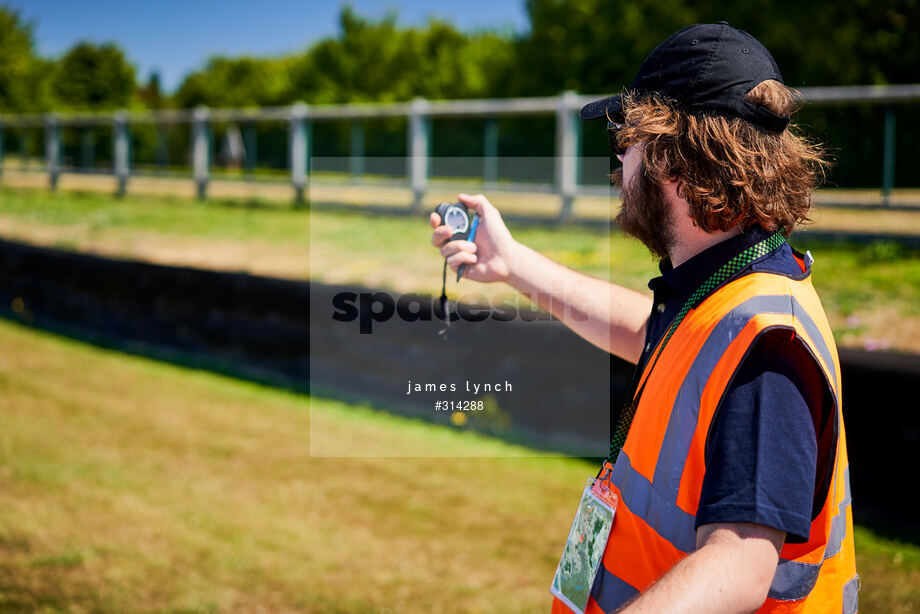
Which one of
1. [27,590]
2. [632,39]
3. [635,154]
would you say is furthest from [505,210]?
[632,39]

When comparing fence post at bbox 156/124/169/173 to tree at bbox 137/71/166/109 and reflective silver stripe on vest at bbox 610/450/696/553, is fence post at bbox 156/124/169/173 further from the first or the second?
tree at bbox 137/71/166/109

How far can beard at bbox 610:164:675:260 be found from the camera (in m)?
1.75

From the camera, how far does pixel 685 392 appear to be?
1.53m

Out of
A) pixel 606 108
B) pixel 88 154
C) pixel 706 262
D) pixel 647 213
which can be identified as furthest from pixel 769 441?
pixel 88 154

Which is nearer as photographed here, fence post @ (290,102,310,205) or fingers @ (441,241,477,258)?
fingers @ (441,241,477,258)

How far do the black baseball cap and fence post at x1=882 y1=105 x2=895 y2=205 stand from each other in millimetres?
7996

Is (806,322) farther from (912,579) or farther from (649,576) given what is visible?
(912,579)

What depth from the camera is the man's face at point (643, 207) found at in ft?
5.76

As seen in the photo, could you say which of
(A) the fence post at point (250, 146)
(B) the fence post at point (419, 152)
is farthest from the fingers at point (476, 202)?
(A) the fence post at point (250, 146)

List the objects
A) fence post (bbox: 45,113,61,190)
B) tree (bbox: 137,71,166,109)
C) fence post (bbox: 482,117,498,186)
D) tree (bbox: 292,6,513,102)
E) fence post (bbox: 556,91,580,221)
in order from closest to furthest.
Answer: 1. fence post (bbox: 556,91,580,221)
2. fence post (bbox: 482,117,498,186)
3. fence post (bbox: 45,113,61,190)
4. tree (bbox: 292,6,513,102)
5. tree (bbox: 137,71,166,109)

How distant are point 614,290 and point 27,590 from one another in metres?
3.14

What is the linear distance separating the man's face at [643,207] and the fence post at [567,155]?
953cm

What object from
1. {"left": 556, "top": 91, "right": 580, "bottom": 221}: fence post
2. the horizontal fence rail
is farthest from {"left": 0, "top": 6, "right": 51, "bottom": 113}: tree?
{"left": 556, "top": 91, "right": 580, "bottom": 221}: fence post

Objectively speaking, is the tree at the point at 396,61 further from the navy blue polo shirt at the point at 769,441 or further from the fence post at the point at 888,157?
the navy blue polo shirt at the point at 769,441
